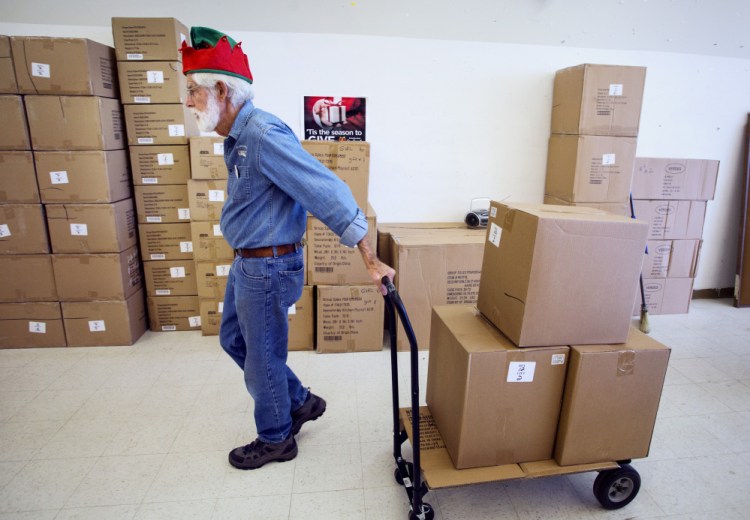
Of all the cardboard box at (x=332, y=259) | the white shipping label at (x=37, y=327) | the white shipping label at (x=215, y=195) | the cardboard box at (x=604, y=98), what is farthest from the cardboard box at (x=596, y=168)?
the white shipping label at (x=37, y=327)

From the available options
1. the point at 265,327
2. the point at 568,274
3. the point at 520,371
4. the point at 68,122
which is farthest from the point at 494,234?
the point at 68,122

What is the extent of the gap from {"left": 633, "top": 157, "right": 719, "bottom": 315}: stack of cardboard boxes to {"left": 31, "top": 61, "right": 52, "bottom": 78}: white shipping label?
12.1ft

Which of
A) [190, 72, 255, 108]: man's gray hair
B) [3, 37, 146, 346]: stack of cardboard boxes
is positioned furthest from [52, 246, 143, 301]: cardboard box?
[190, 72, 255, 108]: man's gray hair

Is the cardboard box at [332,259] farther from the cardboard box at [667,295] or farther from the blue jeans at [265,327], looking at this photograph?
the cardboard box at [667,295]

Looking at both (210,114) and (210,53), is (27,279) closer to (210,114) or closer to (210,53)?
(210,114)

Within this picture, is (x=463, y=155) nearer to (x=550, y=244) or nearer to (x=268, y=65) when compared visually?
(x=268, y=65)

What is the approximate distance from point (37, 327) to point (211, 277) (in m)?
1.07

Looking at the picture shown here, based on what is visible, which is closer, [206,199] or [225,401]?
[225,401]

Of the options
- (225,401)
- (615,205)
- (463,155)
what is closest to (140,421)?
(225,401)

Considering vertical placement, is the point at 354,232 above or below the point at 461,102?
below

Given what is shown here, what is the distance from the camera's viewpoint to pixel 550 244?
1300 mm

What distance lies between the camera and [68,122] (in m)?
2.47

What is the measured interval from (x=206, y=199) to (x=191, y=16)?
3.71 feet

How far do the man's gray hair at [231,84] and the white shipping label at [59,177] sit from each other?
157cm
